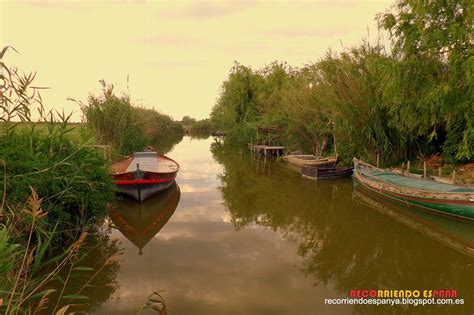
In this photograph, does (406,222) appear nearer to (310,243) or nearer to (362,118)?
(310,243)

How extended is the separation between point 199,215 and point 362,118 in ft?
38.4

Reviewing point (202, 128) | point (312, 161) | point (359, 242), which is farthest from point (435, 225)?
point (202, 128)

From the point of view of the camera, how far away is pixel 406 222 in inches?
479

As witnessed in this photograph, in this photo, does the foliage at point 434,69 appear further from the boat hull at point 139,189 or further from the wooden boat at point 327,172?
the boat hull at point 139,189

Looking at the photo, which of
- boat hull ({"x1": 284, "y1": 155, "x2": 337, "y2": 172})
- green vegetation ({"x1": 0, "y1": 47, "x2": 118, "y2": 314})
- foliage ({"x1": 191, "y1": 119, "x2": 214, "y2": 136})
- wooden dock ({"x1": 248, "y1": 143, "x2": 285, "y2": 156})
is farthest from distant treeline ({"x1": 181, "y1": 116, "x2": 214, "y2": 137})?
green vegetation ({"x1": 0, "y1": 47, "x2": 118, "y2": 314})

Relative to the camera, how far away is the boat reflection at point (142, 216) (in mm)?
11234

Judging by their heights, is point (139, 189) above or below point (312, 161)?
below

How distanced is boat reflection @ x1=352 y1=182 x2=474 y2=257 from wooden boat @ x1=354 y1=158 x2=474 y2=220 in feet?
0.98

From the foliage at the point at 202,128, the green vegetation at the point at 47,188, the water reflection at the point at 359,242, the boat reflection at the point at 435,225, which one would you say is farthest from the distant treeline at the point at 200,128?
the green vegetation at the point at 47,188

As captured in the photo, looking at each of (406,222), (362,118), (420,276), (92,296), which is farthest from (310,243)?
(362,118)

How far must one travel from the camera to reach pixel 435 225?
38.0ft

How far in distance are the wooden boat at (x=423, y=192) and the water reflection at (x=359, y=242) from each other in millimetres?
560

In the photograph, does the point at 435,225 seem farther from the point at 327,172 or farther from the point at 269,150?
the point at 269,150

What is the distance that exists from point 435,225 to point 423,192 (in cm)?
137
